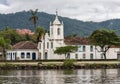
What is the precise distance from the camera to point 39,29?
509ft

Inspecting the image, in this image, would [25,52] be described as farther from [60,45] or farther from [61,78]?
[61,78]

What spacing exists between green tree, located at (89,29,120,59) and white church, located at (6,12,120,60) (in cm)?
282

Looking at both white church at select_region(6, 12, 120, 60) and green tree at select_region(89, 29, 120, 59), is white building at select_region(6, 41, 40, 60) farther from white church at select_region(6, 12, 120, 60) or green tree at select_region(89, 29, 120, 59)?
green tree at select_region(89, 29, 120, 59)

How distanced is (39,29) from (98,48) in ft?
61.5

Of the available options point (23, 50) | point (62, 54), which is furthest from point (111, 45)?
point (23, 50)

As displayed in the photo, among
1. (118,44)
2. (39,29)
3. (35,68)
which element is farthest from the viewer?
(39,29)

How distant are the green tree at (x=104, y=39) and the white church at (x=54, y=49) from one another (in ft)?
9.24

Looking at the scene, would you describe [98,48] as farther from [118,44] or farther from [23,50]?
[23,50]

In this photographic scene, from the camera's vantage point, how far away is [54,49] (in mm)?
144250

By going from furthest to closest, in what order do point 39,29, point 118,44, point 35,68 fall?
point 39,29 < point 118,44 < point 35,68

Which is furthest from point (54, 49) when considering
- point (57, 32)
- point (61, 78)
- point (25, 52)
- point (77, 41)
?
point (61, 78)

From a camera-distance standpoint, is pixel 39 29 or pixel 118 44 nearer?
pixel 118 44

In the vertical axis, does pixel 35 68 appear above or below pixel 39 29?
below

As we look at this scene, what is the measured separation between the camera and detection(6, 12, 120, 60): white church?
14500cm
